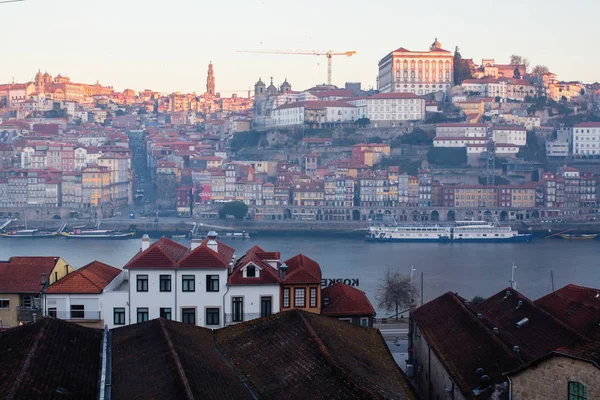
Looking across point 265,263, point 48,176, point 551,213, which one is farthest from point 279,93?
point 265,263

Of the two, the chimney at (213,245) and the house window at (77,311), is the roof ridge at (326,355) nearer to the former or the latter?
the chimney at (213,245)

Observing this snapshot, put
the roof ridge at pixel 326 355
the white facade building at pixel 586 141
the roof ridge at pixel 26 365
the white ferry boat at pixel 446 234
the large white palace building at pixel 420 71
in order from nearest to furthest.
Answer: the roof ridge at pixel 26 365 < the roof ridge at pixel 326 355 < the white ferry boat at pixel 446 234 < the white facade building at pixel 586 141 < the large white palace building at pixel 420 71

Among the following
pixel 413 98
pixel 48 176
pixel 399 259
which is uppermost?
pixel 413 98

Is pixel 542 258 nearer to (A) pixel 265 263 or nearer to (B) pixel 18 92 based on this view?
(A) pixel 265 263

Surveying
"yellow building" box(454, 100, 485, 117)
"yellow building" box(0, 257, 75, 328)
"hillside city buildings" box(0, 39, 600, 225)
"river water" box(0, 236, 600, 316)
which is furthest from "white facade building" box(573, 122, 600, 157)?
"yellow building" box(0, 257, 75, 328)

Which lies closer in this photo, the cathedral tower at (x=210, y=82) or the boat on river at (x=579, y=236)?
the boat on river at (x=579, y=236)

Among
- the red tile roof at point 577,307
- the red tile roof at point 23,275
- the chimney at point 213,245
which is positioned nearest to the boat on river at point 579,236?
the red tile roof at point 577,307
